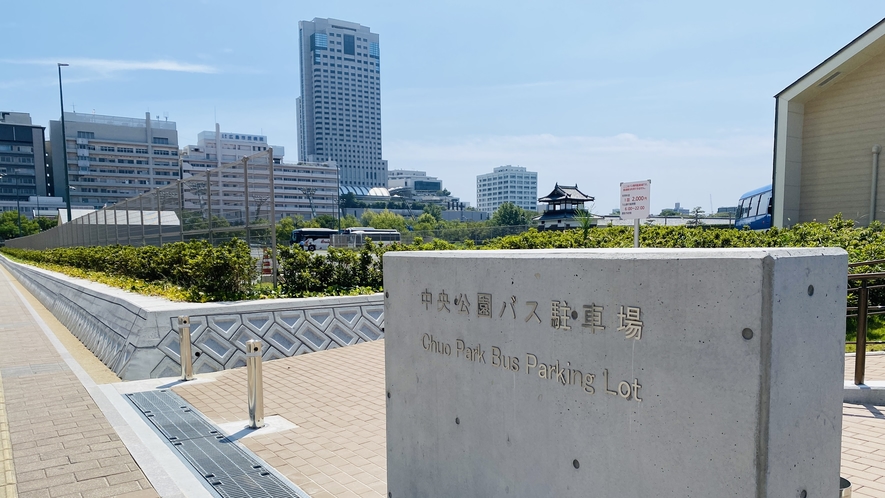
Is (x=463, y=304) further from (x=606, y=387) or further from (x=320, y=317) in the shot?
(x=320, y=317)

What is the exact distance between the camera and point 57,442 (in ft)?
17.6

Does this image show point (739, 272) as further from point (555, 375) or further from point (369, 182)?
point (369, 182)

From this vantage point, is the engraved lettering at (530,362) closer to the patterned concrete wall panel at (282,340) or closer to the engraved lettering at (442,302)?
the engraved lettering at (442,302)

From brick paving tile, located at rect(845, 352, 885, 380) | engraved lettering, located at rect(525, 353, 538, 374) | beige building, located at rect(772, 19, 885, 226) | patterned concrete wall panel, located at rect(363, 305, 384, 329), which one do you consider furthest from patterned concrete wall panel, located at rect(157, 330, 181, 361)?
beige building, located at rect(772, 19, 885, 226)

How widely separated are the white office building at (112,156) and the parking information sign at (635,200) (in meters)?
112

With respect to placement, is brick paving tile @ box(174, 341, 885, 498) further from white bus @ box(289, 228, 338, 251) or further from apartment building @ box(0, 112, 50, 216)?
apartment building @ box(0, 112, 50, 216)

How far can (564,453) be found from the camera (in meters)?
2.72

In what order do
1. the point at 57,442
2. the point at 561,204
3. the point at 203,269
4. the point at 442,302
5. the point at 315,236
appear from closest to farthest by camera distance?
the point at 442,302 → the point at 57,442 → the point at 203,269 → the point at 315,236 → the point at 561,204

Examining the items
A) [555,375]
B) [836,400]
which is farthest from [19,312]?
[836,400]

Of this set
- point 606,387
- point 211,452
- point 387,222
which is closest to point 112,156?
point 387,222

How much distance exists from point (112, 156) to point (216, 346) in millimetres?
115288

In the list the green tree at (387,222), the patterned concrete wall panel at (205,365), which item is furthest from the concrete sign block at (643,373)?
the green tree at (387,222)

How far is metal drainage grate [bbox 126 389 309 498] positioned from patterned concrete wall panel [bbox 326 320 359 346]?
2968 millimetres

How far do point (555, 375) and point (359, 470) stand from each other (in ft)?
8.77
